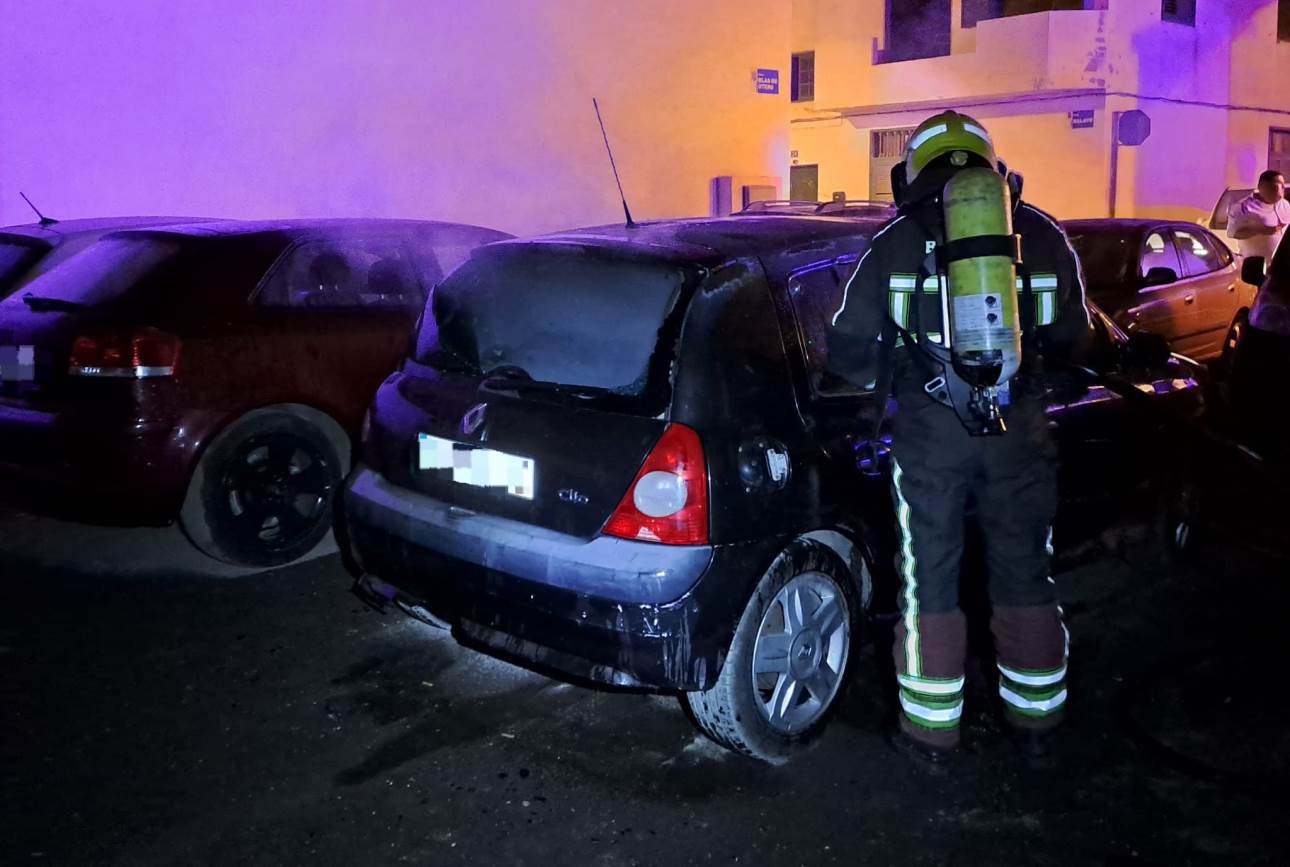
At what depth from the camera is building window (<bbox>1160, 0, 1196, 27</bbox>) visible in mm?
19531

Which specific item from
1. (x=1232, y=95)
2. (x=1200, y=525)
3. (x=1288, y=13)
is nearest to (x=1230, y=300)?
(x=1200, y=525)

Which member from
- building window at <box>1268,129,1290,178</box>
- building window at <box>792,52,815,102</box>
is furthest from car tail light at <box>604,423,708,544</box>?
building window at <box>1268,129,1290,178</box>

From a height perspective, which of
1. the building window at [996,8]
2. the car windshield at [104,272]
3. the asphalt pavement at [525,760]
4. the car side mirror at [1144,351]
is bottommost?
the asphalt pavement at [525,760]

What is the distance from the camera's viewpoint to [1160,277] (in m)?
8.33

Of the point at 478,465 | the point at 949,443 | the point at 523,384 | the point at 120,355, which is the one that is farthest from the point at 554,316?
the point at 120,355

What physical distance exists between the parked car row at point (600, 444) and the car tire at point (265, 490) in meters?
0.02

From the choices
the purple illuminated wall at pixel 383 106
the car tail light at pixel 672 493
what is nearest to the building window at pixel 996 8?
the purple illuminated wall at pixel 383 106

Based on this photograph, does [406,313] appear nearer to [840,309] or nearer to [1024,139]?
[840,309]

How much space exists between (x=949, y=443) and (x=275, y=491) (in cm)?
327

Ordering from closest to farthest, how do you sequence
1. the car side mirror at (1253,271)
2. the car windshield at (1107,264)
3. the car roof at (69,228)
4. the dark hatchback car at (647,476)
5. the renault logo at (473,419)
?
1. the dark hatchback car at (647,476)
2. the renault logo at (473,419)
3. the car roof at (69,228)
4. the car side mirror at (1253,271)
5. the car windshield at (1107,264)

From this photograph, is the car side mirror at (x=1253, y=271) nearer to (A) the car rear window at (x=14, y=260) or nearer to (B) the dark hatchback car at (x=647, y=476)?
(B) the dark hatchback car at (x=647, y=476)

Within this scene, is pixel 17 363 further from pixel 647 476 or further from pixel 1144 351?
pixel 1144 351

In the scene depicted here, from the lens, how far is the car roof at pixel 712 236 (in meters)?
3.59

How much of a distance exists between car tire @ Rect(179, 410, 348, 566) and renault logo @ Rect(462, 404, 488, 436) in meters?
1.69
